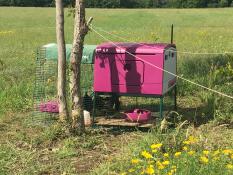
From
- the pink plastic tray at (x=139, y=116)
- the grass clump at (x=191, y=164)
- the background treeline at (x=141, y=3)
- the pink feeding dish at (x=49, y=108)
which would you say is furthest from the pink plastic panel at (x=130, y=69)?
the background treeline at (x=141, y=3)

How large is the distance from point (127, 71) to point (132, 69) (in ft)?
0.26

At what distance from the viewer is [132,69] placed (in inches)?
268

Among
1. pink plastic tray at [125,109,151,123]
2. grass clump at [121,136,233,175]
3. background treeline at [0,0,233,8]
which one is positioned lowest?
background treeline at [0,0,233,8]

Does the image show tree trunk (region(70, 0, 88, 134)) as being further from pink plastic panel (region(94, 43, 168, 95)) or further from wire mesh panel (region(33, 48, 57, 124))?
wire mesh panel (region(33, 48, 57, 124))

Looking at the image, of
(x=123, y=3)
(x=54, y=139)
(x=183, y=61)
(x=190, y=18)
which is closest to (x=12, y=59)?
(x=183, y=61)

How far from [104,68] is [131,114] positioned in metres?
0.82

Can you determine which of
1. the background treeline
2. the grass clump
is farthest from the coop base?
the background treeline

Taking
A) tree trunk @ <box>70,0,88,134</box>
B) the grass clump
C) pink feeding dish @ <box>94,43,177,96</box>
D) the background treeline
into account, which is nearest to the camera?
the grass clump

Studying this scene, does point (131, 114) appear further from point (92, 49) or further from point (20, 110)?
point (20, 110)

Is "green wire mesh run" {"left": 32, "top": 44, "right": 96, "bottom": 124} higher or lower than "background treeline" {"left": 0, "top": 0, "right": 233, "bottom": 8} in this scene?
higher

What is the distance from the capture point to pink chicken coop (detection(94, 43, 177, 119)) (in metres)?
6.70

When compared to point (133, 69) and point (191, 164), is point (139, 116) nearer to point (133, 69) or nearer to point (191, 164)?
point (133, 69)

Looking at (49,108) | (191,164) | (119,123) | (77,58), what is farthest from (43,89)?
(191,164)

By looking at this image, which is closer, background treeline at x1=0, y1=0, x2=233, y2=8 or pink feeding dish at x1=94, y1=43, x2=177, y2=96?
pink feeding dish at x1=94, y1=43, x2=177, y2=96
